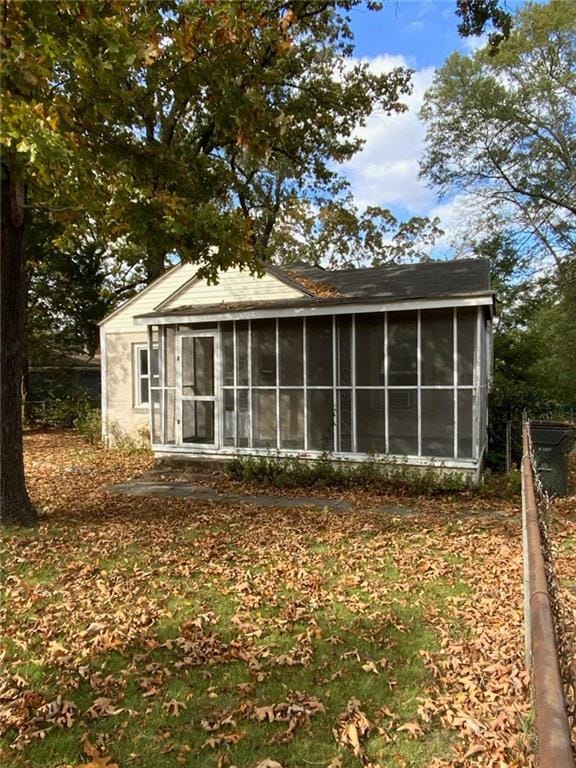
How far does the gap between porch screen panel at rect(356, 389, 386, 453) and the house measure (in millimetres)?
19

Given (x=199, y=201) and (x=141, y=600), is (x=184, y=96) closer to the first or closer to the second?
(x=199, y=201)

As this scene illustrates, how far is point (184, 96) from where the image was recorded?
791cm

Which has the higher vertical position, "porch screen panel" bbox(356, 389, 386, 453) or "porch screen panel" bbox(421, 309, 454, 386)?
"porch screen panel" bbox(421, 309, 454, 386)

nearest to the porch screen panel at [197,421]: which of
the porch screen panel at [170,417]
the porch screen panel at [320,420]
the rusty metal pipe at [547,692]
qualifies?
the porch screen panel at [170,417]

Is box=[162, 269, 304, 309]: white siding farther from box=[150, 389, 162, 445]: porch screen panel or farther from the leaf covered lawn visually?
the leaf covered lawn

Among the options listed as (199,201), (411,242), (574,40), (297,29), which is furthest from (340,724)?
(411,242)

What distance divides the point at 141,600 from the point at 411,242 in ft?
100

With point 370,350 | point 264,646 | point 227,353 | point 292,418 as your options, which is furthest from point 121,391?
point 264,646

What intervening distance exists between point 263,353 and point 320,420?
1.83 meters

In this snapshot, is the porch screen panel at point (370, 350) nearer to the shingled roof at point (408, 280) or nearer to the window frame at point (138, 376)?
the shingled roof at point (408, 280)

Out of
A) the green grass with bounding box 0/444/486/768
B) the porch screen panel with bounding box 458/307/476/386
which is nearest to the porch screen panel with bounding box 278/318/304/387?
the porch screen panel with bounding box 458/307/476/386

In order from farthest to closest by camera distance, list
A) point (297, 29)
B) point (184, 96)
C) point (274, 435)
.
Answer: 1. point (297, 29)
2. point (274, 435)
3. point (184, 96)

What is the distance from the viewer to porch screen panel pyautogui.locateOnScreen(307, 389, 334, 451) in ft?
32.9

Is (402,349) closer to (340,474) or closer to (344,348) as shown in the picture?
(344,348)
